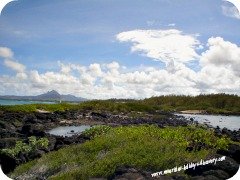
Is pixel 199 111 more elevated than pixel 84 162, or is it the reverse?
pixel 199 111

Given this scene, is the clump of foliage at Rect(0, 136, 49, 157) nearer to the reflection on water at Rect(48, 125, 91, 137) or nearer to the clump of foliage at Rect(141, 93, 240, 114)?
the clump of foliage at Rect(141, 93, 240, 114)

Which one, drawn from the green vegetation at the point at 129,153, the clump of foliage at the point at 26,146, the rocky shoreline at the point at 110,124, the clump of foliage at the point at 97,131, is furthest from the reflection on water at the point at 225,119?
the clump of foliage at the point at 26,146

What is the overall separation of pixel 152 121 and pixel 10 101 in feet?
15.9

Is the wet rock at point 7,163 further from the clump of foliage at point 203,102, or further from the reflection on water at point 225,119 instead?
the reflection on water at point 225,119

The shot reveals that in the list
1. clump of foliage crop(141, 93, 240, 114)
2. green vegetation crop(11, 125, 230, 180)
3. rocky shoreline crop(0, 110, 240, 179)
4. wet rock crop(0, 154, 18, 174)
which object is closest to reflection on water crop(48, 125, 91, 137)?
rocky shoreline crop(0, 110, 240, 179)

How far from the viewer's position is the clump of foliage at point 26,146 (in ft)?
41.0

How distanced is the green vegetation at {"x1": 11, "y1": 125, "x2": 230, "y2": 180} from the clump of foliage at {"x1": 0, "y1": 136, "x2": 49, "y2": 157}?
445 millimetres

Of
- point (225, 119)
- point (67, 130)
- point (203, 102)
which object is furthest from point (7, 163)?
point (67, 130)

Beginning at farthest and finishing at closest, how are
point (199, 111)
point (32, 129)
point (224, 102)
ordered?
1. point (32, 129)
2. point (199, 111)
3. point (224, 102)

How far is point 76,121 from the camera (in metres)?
21.1

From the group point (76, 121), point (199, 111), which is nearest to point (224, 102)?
point (199, 111)

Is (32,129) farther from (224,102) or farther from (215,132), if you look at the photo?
(224,102)

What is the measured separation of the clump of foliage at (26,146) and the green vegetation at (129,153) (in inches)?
17.5

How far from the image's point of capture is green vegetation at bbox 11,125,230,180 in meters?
11.4
